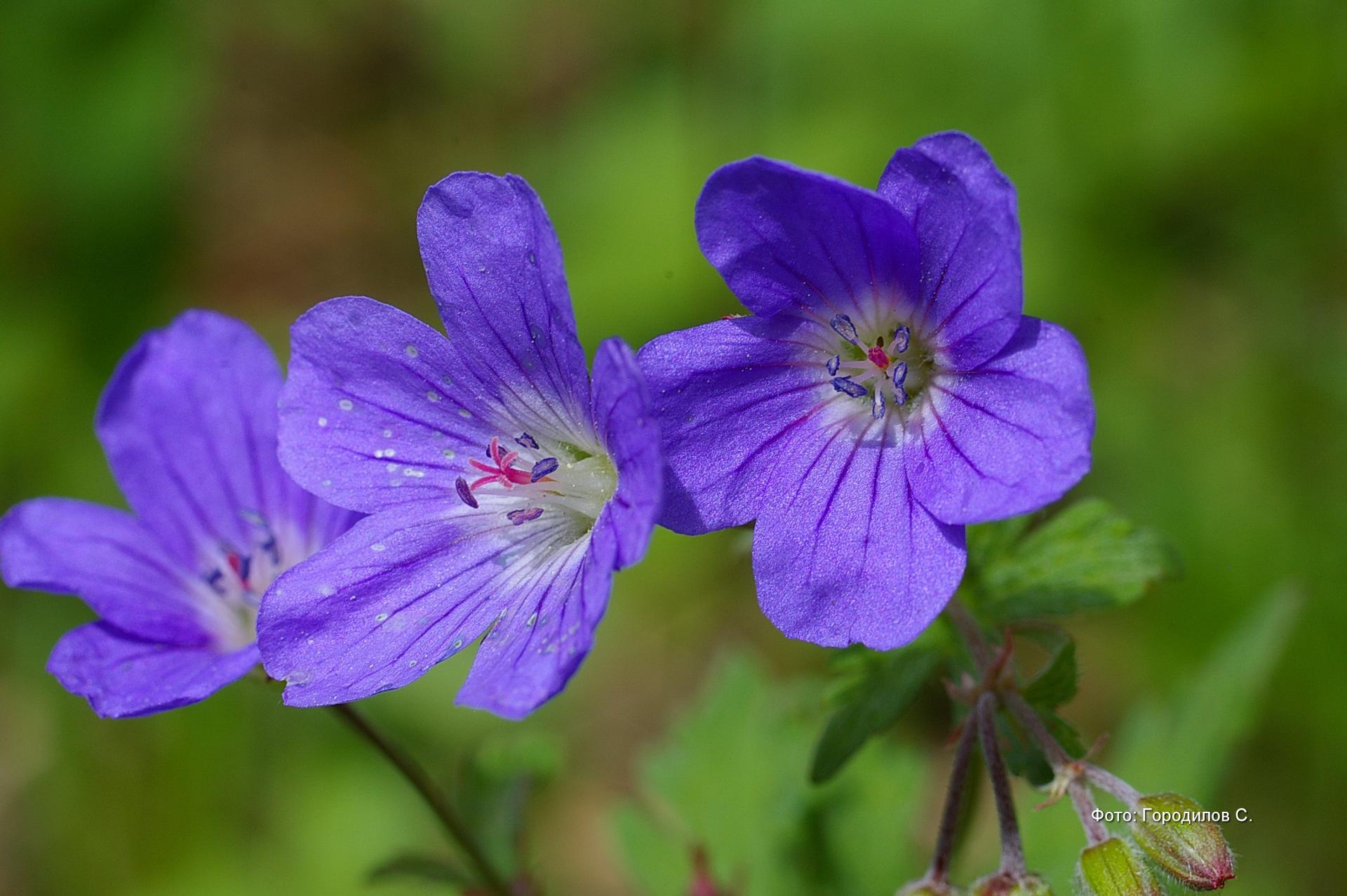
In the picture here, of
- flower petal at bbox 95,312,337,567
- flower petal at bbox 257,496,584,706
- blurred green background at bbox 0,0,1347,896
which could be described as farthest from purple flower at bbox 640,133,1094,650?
blurred green background at bbox 0,0,1347,896

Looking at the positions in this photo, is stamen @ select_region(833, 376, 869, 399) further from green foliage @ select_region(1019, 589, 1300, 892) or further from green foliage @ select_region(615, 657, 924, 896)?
green foliage @ select_region(1019, 589, 1300, 892)

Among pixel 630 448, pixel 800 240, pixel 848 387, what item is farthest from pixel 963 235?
pixel 630 448

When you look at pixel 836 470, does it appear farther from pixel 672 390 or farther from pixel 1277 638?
pixel 1277 638

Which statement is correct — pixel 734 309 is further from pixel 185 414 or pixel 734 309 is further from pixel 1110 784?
pixel 1110 784

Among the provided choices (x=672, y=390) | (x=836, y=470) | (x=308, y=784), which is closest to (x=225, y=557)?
(x=672, y=390)

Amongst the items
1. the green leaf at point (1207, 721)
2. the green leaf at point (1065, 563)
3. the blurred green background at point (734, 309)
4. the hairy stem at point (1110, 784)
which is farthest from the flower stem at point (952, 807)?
the blurred green background at point (734, 309)

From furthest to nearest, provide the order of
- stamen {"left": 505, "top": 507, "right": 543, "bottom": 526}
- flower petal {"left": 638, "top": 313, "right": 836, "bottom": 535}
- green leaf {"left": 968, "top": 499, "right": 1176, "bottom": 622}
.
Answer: green leaf {"left": 968, "top": 499, "right": 1176, "bottom": 622} → stamen {"left": 505, "top": 507, "right": 543, "bottom": 526} → flower petal {"left": 638, "top": 313, "right": 836, "bottom": 535}
